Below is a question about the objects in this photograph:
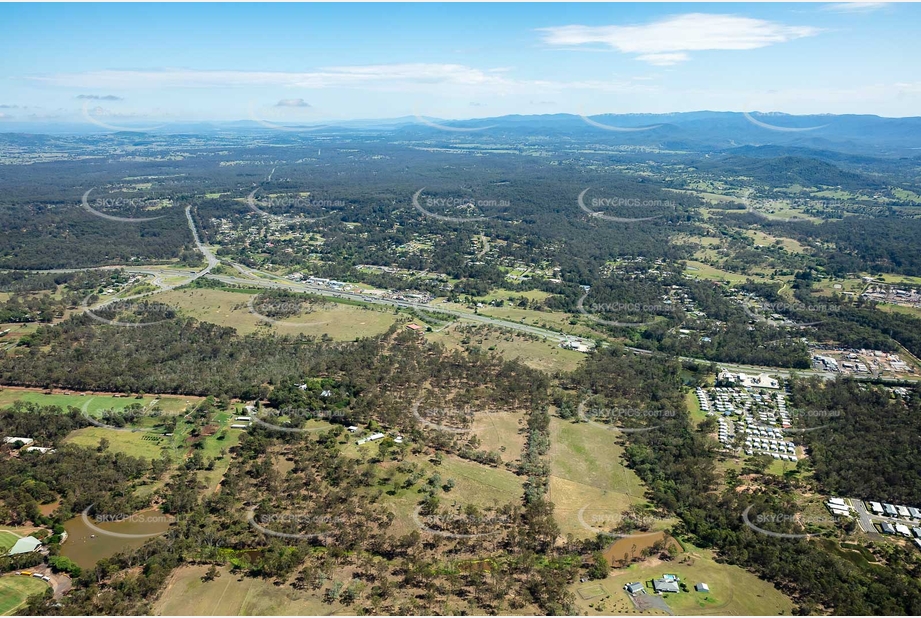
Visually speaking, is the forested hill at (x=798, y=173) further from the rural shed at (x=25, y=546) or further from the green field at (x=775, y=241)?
the rural shed at (x=25, y=546)

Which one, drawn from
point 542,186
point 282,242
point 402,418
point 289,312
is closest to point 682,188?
point 542,186

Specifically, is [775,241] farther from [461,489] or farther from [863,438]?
[461,489]

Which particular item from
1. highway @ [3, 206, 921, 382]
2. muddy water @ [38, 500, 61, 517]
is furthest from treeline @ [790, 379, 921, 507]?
muddy water @ [38, 500, 61, 517]

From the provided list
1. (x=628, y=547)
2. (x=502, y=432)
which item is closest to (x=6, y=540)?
(x=502, y=432)

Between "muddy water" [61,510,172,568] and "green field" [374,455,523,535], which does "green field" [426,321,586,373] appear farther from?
"muddy water" [61,510,172,568]

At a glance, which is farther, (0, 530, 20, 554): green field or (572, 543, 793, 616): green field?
(0, 530, 20, 554): green field
